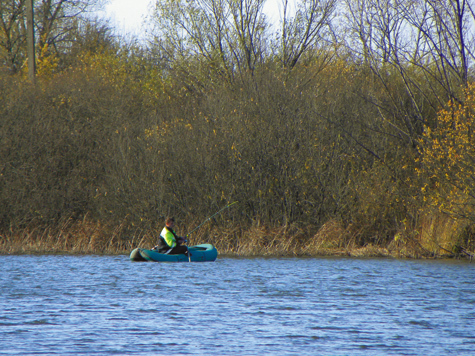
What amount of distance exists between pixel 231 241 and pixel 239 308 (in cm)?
1091

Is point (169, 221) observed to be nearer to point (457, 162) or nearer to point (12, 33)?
point (457, 162)

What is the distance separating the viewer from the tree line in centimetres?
2295

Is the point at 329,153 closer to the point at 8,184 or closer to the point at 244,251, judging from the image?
the point at 244,251

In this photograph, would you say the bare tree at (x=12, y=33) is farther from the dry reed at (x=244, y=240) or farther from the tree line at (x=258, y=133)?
the dry reed at (x=244, y=240)

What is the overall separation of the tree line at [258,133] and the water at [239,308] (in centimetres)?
326

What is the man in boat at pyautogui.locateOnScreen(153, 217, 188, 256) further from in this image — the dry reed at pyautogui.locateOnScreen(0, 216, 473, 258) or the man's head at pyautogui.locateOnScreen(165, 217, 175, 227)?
the dry reed at pyautogui.locateOnScreen(0, 216, 473, 258)

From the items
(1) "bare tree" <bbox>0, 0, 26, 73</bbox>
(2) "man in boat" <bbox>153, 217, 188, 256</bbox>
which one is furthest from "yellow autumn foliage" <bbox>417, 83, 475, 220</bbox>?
(1) "bare tree" <bbox>0, 0, 26, 73</bbox>

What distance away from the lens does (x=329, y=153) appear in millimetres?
24250

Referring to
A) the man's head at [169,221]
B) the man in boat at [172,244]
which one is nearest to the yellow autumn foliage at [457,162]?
the man in boat at [172,244]

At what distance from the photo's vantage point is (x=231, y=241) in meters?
23.8

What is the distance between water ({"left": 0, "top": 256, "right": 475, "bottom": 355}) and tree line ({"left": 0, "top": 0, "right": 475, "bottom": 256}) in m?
3.26

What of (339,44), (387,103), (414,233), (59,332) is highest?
(339,44)

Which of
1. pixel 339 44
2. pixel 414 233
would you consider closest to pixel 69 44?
pixel 339 44

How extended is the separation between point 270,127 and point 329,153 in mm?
2139
